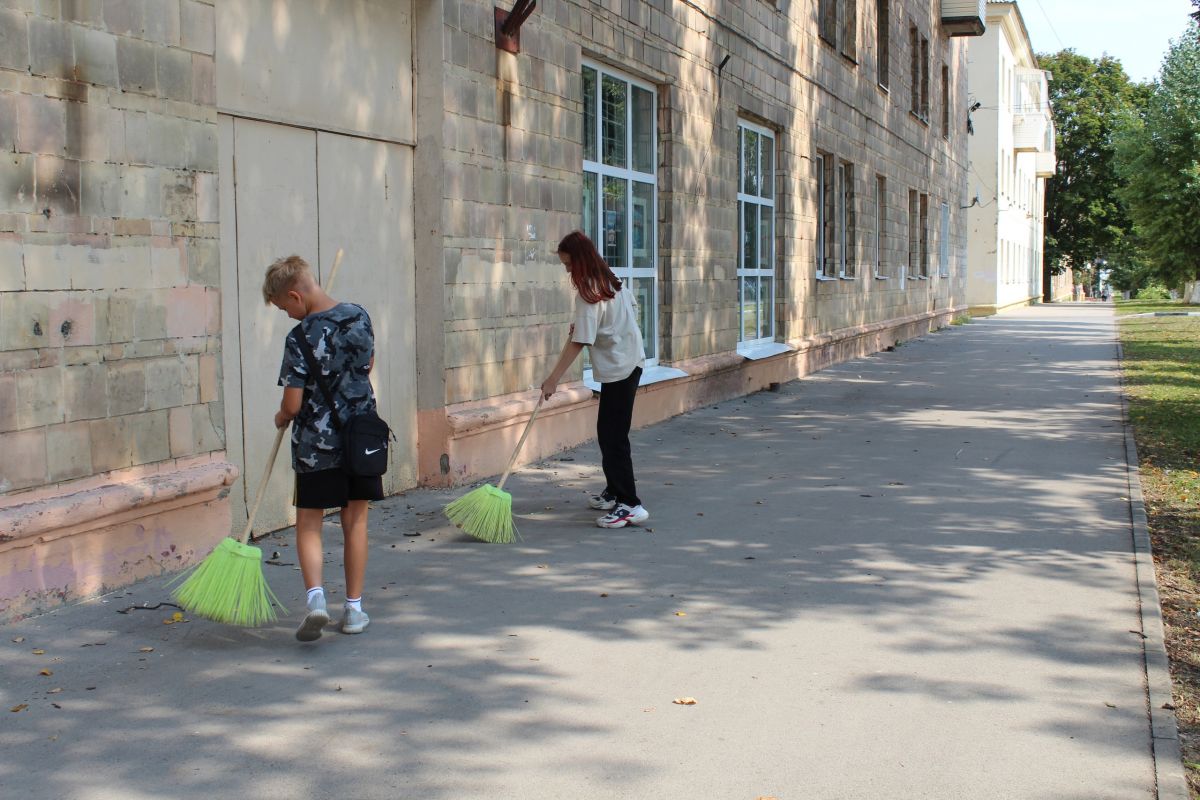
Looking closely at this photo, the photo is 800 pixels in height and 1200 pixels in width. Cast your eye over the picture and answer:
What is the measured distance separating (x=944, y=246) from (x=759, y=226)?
17.8 metres

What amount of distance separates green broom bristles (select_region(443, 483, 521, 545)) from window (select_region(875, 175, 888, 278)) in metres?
17.3

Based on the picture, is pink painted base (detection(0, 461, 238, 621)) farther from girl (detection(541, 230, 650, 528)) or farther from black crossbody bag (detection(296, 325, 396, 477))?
girl (detection(541, 230, 650, 528))

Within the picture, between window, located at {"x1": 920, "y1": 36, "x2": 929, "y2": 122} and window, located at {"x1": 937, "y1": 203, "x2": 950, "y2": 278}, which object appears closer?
window, located at {"x1": 920, "y1": 36, "x2": 929, "y2": 122}

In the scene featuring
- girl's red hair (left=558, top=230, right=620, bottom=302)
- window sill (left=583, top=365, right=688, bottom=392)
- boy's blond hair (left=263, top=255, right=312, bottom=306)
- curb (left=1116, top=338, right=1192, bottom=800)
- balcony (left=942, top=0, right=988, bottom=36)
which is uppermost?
balcony (left=942, top=0, right=988, bottom=36)

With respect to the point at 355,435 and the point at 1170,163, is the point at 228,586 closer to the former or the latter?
the point at 355,435

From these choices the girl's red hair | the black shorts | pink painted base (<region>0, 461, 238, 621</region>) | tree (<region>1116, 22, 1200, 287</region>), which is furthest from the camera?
tree (<region>1116, 22, 1200, 287</region>)

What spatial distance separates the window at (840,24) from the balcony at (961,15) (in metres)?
10.4

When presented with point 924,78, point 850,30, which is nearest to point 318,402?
point 850,30

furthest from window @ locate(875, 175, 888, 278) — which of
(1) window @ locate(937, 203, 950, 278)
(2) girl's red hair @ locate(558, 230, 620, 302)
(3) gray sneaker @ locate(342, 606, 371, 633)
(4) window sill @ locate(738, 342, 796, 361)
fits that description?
(3) gray sneaker @ locate(342, 606, 371, 633)

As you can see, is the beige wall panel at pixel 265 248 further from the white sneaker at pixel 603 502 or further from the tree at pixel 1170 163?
the tree at pixel 1170 163

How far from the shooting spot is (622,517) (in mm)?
7414

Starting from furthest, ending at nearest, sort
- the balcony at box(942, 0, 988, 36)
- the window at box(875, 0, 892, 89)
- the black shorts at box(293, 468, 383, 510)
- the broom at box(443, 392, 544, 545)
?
the balcony at box(942, 0, 988, 36)
the window at box(875, 0, 892, 89)
the broom at box(443, 392, 544, 545)
the black shorts at box(293, 468, 383, 510)

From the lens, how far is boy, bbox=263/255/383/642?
4.84m

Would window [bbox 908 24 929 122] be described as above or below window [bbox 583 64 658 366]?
above
